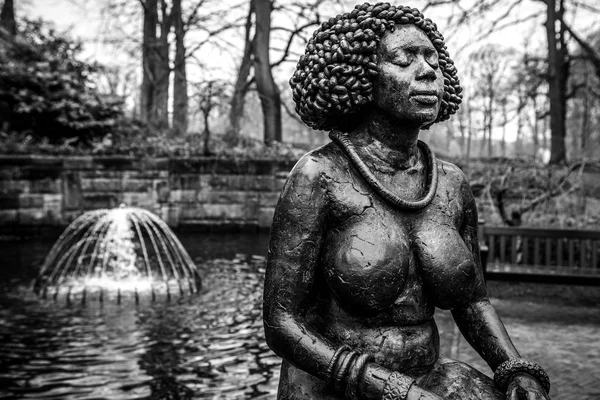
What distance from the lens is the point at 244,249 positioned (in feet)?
41.8

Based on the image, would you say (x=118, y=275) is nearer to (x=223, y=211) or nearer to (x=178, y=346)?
(x=178, y=346)

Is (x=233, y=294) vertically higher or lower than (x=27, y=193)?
lower

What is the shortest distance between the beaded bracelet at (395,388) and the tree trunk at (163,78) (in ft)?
68.9

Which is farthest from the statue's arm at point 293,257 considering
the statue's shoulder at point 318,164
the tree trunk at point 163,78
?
the tree trunk at point 163,78

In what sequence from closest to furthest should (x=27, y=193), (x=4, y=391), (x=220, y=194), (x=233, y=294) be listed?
(x=4, y=391), (x=233, y=294), (x=27, y=193), (x=220, y=194)

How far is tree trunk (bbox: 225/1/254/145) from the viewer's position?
62.7 ft

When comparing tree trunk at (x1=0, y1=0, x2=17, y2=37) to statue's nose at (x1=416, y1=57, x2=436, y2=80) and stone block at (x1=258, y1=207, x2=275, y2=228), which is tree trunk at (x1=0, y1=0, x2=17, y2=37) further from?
statue's nose at (x1=416, y1=57, x2=436, y2=80)

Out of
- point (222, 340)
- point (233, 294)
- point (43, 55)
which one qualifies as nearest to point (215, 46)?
point (43, 55)

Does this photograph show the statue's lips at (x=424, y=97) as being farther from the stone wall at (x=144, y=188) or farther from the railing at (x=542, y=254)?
the stone wall at (x=144, y=188)

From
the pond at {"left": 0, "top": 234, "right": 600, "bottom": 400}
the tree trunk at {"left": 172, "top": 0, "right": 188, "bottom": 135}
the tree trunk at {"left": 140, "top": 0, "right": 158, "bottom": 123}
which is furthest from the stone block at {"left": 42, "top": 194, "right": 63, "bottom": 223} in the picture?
the tree trunk at {"left": 172, "top": 0, "right": 188, "bottom": 135}

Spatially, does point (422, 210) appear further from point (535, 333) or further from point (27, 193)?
point (27, 193)

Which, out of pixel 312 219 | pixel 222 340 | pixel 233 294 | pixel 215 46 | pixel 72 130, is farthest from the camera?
pixel 215 46

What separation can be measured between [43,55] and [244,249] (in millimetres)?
10687

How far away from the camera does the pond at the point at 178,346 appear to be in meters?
5.19
